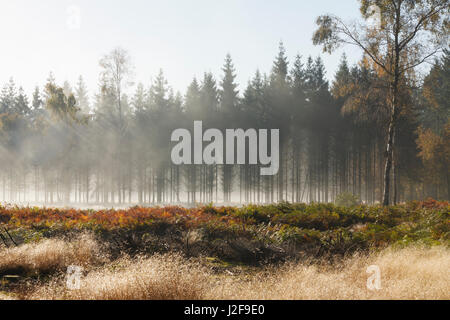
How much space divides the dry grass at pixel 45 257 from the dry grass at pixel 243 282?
0.05 ft

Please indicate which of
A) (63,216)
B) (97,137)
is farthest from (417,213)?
(97,137)

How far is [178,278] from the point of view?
4.58 metres

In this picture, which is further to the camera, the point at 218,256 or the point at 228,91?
the point at 228,91

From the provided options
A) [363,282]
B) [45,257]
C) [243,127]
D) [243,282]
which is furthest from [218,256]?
[243,127]

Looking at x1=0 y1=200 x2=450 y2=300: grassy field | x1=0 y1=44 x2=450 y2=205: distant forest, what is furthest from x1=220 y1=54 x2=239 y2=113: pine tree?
x1=0 y1=200 x2=450 y2=300: grassy field

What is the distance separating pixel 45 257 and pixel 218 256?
11.0 ft

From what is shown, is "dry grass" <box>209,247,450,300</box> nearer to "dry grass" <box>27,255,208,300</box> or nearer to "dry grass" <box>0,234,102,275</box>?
"dry grass" <box>27,255,208,300</box>

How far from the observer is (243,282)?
518 cm

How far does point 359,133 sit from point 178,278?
33.8m

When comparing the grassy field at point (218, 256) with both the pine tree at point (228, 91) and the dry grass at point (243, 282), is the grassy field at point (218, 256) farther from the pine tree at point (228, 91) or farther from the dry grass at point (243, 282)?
the pine tree at point (228, 91)

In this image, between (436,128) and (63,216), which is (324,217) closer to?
(63,216)

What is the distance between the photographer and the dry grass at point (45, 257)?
6191 mm

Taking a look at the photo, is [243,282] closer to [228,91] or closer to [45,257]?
[45,257]
